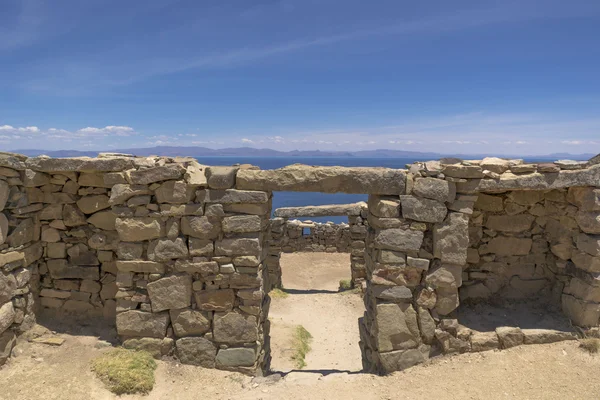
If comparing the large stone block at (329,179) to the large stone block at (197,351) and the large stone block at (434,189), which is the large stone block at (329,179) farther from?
the large stone block at (197,351)

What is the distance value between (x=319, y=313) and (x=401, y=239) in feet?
22.9

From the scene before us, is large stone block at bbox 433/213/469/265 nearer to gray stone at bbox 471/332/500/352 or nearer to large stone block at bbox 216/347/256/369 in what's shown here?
gray stone at bbox 471/332/500/352

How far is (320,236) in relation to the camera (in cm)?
1741

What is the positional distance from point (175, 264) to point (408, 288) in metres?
3.66

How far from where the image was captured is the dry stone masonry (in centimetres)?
1400

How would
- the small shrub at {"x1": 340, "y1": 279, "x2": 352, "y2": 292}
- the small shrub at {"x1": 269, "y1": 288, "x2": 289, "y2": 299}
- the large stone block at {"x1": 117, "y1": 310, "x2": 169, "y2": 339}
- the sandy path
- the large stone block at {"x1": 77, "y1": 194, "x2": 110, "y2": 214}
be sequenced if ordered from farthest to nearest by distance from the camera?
the small shrub at {"x1": 340, "y1": 279, "x2": 352, "y2": 292}
the small shrub at {"x1": 269, "y1": 288, "x2": 289, "y2": 299}
the sandy path
the large stone block at {"x1": 77, "y1": 194, "x2": 110, "y2": 214}
the large stone block at {"x1": 117, "y1": 310, "x2": 169, "y2": 339}

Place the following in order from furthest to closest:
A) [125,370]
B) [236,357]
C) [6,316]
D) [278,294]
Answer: [278,294] → [236,357] → [6,316] → [125,370]

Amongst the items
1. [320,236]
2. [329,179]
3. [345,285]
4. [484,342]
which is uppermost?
[329,179]

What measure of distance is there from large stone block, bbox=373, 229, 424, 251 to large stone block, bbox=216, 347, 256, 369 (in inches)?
108

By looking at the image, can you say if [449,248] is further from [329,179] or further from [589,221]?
[589,221]

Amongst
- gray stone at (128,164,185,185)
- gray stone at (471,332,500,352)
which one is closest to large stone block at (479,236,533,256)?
gray stone at (471,332,500,352)

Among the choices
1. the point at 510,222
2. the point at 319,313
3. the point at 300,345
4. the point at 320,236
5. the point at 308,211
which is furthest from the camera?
the point at 320,236

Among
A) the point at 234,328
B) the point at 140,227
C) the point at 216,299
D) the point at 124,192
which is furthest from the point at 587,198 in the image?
Result: the point at 124,192

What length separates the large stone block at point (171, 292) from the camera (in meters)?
6.30
